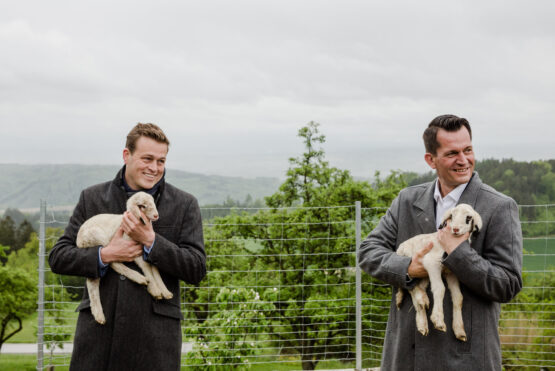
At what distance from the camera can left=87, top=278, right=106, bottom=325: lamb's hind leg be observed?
123 inches

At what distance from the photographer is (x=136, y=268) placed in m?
3.16

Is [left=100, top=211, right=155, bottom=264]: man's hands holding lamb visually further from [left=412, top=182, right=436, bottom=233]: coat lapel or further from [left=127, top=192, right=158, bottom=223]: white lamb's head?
[left=412, top=182, right=436, bottom=233]: coat lapel

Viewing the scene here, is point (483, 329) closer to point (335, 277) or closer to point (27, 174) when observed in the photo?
point (335, 277)

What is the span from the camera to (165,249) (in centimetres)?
308

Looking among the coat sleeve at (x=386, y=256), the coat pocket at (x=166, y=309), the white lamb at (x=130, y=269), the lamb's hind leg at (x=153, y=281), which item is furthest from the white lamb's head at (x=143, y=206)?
the coat sleeve at (x=386, y=256)

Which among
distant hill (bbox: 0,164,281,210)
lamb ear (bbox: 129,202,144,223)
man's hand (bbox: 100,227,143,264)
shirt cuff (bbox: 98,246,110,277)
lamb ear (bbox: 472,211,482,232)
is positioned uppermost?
distant hill (bbox: 0,164,281,210)

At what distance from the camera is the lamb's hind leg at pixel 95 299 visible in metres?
3.12

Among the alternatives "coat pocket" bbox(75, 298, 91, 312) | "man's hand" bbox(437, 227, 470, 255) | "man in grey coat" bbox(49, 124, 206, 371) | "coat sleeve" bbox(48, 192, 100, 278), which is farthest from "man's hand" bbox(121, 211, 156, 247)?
"man's hand" bbox(437, 227, 470, 255)

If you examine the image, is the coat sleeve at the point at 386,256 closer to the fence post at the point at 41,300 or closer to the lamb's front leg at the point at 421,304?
the lamb's front leg at the point at 421,304

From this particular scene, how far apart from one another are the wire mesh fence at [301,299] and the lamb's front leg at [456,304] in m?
3.79

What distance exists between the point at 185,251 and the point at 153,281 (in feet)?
0.86

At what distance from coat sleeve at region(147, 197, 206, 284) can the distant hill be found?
142cm

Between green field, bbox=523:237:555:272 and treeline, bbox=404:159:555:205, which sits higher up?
treeline, bbox=404:159:555:205

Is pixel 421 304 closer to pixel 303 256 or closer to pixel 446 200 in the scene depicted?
pixel 446 200
